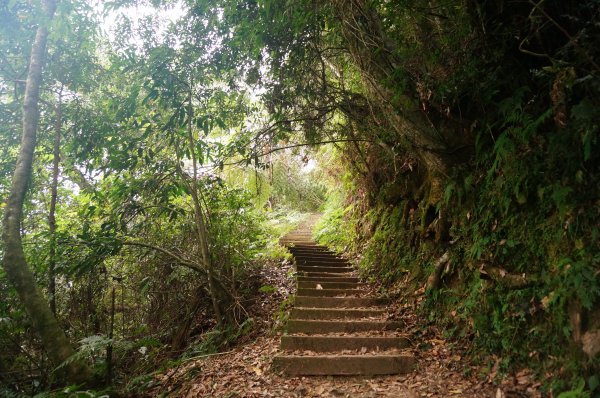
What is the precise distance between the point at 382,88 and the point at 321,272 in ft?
16.0

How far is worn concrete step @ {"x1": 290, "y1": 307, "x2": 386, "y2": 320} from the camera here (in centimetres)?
570

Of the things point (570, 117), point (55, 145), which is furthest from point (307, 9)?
point (55, 145)

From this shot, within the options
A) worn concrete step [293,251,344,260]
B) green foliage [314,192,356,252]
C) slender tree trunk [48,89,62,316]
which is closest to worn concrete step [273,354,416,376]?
slender tree trunk [48,89,62,316]

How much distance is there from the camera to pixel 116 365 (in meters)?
5.83

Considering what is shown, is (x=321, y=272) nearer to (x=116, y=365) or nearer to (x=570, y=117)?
(x=116, y=365)

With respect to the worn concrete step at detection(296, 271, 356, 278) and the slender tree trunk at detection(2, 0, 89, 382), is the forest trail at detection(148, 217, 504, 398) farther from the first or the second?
the worn concrete step at detection(296, 271, 356, 278)

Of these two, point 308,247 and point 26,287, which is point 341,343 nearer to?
point 26,287

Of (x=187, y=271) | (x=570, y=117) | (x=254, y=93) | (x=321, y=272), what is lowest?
(x=321, y=272)

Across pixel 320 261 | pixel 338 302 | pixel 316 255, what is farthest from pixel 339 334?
pixel 316 255

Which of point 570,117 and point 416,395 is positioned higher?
point 570,117

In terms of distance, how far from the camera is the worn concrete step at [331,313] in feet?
18.7

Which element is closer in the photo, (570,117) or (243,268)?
(570,117)

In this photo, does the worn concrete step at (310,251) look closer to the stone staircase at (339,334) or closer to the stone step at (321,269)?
the stone step at (321,269)

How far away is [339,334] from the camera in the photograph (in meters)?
5.11
